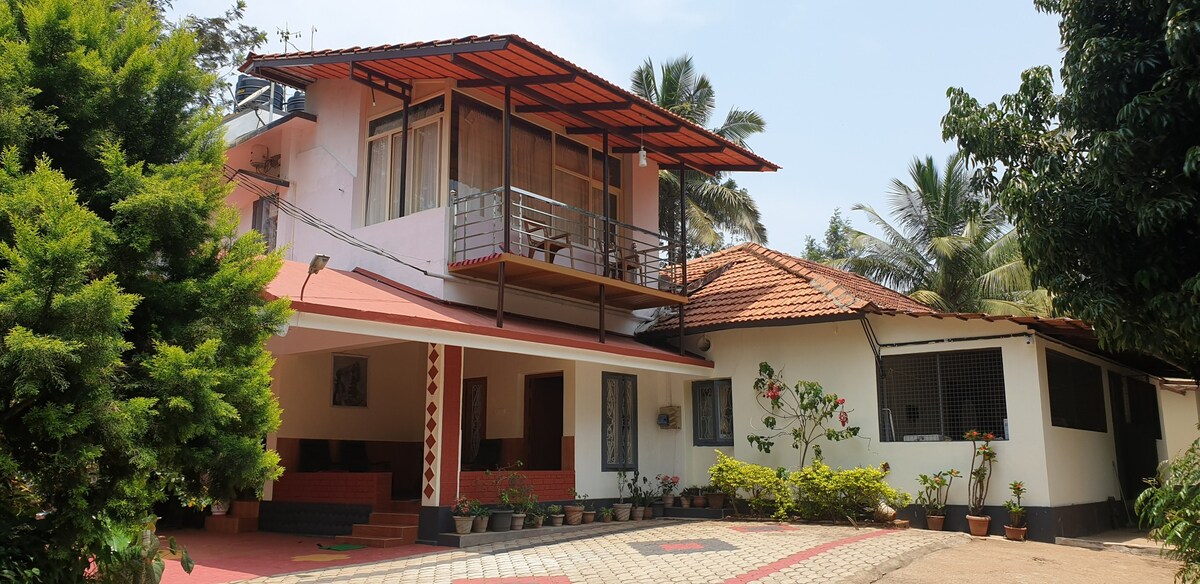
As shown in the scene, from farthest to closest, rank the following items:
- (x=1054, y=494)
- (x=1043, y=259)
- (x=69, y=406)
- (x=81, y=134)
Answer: (x=1054, y=494) → (x=1043, y=259) → (x=81, y=134) → (x=69, y=406)

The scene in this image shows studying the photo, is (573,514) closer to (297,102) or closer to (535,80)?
(535,80)

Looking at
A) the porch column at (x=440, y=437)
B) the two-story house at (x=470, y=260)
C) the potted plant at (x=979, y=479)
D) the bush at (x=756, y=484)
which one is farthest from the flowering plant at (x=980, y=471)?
the porch column at (x=440, y=437)

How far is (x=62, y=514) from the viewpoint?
4.94 meters

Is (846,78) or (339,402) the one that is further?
(339,402)

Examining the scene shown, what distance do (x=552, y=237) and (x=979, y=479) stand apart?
6.75 metres

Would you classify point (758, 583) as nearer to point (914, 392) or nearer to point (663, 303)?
point (914, 392)

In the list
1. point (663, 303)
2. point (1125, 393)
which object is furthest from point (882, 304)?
point (1125, 393)

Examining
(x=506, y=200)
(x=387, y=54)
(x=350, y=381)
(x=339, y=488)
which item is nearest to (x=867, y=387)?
(x=506, y=200)

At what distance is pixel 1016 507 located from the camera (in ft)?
38.3

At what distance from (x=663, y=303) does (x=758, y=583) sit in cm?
709

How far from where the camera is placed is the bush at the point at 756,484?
13055mm

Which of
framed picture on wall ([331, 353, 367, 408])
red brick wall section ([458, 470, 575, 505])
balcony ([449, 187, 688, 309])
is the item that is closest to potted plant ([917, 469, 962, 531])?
balcony ([449, 187, 688, 309])

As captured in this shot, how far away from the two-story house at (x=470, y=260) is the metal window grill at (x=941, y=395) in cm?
299

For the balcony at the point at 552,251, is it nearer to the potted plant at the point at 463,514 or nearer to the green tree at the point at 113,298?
the potted plant at the point at 463,514
